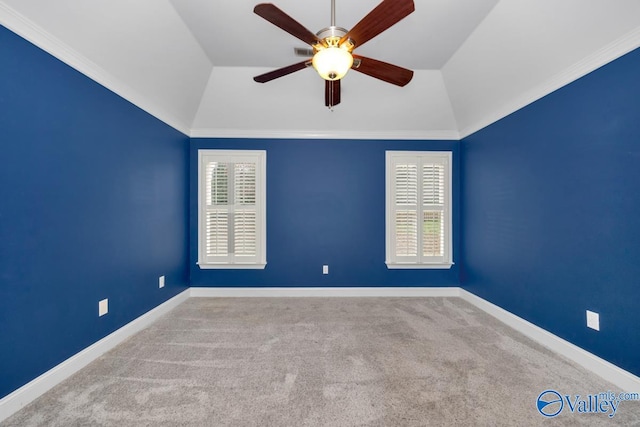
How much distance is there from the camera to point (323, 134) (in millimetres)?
4184

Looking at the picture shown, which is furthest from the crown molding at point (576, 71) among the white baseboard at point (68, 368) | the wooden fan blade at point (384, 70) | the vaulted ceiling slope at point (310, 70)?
the white baseboard at point (68, 368)

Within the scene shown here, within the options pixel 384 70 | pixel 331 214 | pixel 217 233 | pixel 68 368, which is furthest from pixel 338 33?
pixel 217 233

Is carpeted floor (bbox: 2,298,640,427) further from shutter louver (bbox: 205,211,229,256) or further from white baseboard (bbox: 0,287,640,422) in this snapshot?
shutter louver (bbox: 205,211,229,256)

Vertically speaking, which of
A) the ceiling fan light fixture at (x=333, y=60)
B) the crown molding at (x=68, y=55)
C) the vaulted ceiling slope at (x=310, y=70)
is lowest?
the ceiling fan light fixture at (x=333, y=60)

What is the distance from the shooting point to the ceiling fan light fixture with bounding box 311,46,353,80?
1677 millimetres

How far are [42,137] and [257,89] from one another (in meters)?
2.36

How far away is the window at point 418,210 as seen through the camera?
4188mm

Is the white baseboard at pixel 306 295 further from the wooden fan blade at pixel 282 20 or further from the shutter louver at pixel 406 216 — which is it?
the wooden fan blade at pixel 282 20

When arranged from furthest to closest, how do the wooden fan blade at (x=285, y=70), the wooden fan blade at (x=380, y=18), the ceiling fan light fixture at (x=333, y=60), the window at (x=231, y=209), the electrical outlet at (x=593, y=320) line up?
the window at (x=231, y=209) < the electrical outlet at (x=593, y=320) < the wooden fan blade at (x=285, y=70) < the ceiling fan light fixture at (x=333, y=60) < the wooden fan blade at (x=380, y=18)

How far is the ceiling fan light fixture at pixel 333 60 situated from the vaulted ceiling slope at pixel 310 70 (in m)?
1.15

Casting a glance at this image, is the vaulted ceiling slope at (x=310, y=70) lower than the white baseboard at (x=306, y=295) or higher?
higher

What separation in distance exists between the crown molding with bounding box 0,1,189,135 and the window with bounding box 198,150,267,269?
1124mm

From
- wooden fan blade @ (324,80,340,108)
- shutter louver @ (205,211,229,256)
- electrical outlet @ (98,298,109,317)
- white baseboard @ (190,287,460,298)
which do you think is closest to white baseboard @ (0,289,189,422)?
electrical outlet @ (98,298,109,317)

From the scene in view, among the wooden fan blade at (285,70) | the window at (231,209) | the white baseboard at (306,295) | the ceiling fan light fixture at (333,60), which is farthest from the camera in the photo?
the window at (231,209)
